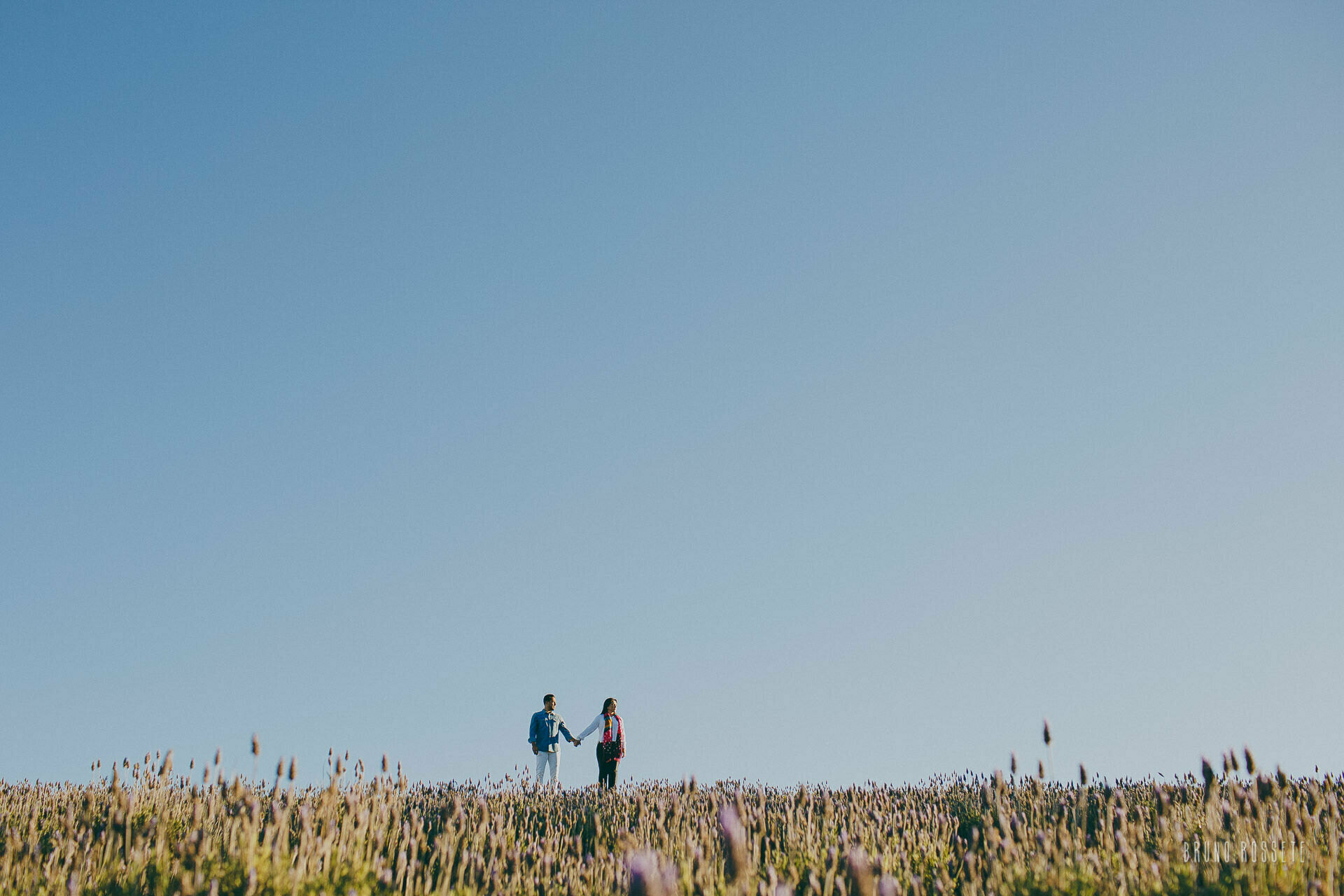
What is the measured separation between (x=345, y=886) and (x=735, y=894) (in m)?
1.67

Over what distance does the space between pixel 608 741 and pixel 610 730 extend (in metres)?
0.13

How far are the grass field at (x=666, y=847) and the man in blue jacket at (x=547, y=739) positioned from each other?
4.42m

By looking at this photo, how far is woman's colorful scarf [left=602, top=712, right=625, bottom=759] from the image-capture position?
407 inches

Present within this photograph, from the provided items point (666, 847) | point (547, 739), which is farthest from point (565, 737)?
point (666, 847)

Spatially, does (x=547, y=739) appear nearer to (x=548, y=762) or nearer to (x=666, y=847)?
(x=548, y=762)

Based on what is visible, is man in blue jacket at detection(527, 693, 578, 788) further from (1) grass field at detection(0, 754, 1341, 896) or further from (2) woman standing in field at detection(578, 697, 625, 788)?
(1) grass field at detection(0, 754, 1341, 896)

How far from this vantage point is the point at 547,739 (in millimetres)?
10586

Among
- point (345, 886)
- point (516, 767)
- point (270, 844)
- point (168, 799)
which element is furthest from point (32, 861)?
point (516, 767)

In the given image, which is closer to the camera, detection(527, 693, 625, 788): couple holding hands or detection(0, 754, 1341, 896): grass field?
detection(0, 754, 1341, 896): grass field

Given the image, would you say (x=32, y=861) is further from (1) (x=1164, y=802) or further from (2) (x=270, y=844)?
(1) (x=1164, y=802)

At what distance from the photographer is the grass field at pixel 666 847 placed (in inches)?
127

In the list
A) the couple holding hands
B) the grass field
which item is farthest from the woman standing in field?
the grass field

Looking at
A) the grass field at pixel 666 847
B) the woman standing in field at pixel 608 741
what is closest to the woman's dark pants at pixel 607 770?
the woman standing in field at pixel 608 741

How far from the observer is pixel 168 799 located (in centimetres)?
553
